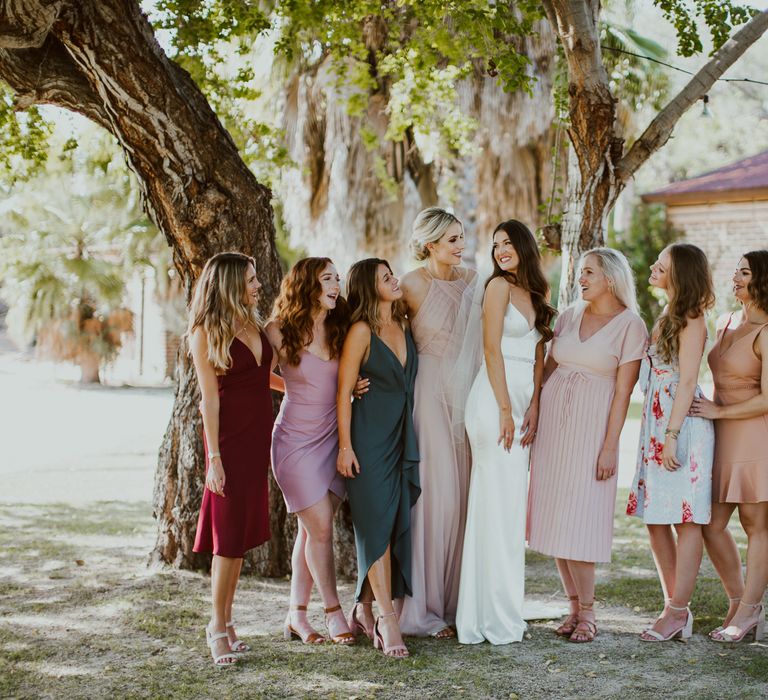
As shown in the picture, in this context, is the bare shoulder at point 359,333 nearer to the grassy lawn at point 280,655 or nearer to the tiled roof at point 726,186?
the grassy lawn at point 280,655

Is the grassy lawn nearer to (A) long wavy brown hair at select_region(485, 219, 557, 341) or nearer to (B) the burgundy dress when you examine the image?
(B) the burgundy dress

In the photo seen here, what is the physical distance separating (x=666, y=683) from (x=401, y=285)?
2.53 meters

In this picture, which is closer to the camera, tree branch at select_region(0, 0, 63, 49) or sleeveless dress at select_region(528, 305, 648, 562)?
sleeveless dress at select_region(528, 305, 648, 562)

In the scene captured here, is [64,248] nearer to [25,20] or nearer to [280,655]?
[25,20]

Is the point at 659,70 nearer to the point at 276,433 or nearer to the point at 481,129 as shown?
the point at 481,129

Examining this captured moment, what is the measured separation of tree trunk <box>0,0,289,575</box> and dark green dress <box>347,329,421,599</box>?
5.71 ft

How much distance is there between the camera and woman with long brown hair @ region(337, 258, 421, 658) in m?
4.95

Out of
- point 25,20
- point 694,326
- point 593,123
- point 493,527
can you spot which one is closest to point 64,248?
point 25,20

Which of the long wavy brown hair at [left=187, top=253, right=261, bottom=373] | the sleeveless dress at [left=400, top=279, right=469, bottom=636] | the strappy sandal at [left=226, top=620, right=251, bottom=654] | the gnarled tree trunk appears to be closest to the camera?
the long wavy brown hair at [left=187, top=253, right=261, bottom=373]

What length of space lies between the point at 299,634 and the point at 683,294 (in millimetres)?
2825

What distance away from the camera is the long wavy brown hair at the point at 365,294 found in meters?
5.01

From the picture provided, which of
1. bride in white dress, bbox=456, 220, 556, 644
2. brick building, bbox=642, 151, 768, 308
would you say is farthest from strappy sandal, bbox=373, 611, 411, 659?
brick building, bbox=642, 151, 768, 308

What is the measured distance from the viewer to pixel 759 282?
16.8ft

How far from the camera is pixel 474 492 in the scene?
16.9 feet
